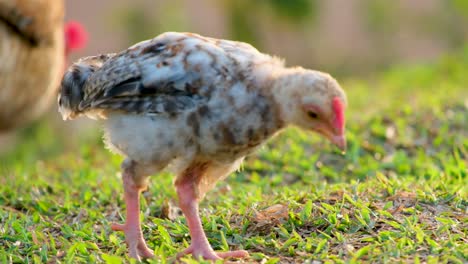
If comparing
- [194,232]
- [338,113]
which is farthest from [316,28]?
[338,113]

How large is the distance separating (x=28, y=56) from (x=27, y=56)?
0.01 meters

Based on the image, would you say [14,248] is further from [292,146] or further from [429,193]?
[292,146]

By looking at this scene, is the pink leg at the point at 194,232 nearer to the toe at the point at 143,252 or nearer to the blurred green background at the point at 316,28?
the toe at the point at 143,252

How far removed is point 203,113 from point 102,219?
1.49 meters

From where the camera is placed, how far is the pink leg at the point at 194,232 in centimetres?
386

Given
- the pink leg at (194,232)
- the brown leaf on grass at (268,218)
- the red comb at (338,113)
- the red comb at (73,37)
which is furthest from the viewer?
the red comb at (73,37)

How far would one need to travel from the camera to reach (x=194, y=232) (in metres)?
3.93

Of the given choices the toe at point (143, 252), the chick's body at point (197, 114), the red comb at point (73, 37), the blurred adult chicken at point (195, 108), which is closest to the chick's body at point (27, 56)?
the red comb at point (73, 37)

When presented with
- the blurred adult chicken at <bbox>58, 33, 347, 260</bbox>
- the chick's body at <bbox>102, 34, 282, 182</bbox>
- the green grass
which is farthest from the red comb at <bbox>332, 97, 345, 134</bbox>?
the green grass

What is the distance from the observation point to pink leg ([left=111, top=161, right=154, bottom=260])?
12.8 ft

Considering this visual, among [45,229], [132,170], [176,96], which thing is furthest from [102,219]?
[176,96]

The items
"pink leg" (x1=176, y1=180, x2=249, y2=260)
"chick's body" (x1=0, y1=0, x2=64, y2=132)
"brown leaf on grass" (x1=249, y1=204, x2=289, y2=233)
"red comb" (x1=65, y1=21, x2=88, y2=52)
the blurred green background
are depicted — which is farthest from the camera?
the blurred green background

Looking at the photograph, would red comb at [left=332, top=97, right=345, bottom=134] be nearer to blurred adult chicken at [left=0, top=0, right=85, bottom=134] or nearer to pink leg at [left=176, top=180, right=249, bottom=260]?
pink leg at [left=176, top=180, right=249, bottom=260]

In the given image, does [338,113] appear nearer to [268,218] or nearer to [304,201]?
[268,218]
